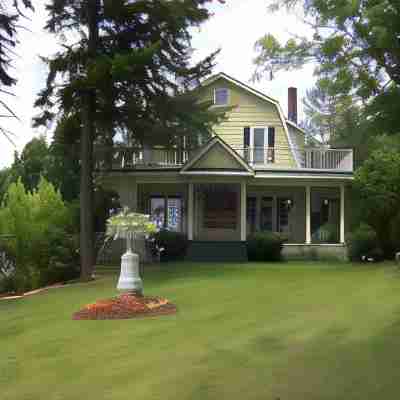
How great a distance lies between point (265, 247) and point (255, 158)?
16.6 feet

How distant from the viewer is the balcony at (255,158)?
→ 77.5 ft

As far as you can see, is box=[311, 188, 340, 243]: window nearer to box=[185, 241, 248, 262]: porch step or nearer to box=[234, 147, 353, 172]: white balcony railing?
box=[234, 147, 353, 172]: white balcony railing

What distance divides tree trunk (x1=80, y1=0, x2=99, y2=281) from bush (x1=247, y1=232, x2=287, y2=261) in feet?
25.7

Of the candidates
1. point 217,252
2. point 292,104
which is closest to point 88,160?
point 217,252

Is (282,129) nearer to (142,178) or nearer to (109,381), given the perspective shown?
(142,178)

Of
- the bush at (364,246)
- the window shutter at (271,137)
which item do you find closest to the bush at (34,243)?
the bush at (364,246)

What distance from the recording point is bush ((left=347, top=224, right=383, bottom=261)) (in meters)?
22.4

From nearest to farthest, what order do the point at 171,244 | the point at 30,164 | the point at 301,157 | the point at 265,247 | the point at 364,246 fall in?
the point at 364,246 → the point at 171,244 → the point at 265,247 → the point at 301,157 → the point at 30,164

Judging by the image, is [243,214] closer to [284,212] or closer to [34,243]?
[284,212]

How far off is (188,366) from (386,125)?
16.7 ft

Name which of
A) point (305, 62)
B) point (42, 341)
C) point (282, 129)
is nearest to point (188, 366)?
point (42, 341)

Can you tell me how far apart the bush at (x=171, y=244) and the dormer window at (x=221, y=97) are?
810 centimetres

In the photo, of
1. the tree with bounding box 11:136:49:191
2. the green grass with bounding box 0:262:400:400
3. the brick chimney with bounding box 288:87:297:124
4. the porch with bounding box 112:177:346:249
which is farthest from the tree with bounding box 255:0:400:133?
the tree with bounding box 11:136:49:191

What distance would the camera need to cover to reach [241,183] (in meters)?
24.2
